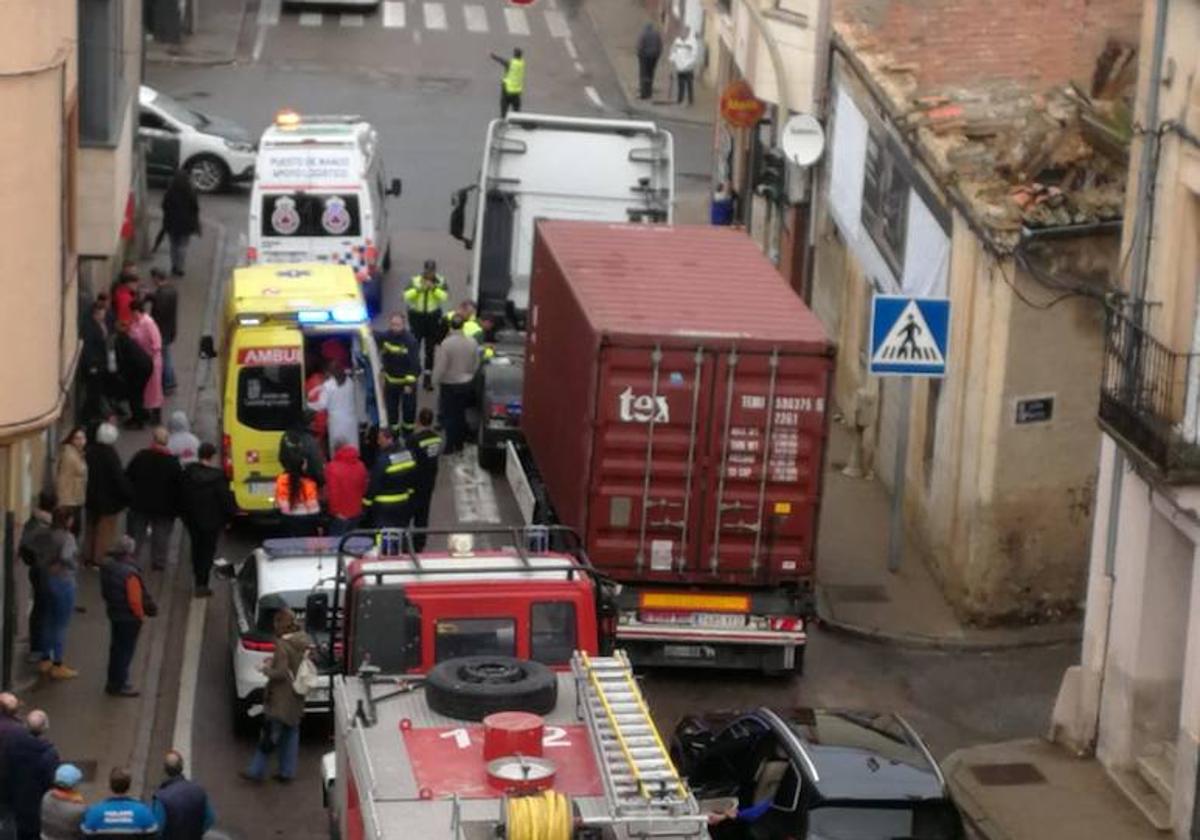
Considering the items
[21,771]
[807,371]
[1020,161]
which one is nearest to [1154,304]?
[807,371]

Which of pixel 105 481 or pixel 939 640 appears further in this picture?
pixel 939 640

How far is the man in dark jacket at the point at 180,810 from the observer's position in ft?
56.4

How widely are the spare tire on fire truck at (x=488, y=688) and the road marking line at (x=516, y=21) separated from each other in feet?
139

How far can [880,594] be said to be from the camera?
26031 mm

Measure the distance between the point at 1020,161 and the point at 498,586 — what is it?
9994 mm

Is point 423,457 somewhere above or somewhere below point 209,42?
below

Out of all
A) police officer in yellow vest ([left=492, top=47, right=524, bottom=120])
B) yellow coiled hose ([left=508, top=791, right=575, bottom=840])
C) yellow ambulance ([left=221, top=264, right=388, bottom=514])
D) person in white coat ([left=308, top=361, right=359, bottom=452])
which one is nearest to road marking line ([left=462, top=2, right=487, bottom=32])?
police officer in yellow vest ([left=492, top=47, right=524, bottom=120])

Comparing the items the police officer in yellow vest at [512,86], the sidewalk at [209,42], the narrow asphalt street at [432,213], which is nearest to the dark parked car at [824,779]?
the narrow asphalt street at [432,213]

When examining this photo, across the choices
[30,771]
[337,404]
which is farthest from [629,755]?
[337,404]

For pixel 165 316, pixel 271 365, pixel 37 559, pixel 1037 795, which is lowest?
pixel 1037 795

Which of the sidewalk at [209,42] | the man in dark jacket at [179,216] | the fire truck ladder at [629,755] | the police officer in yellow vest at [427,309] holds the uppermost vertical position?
the sidewalk at [209,42]

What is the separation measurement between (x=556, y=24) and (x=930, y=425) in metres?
33.1

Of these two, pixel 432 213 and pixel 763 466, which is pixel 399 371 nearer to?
pixel 763 466

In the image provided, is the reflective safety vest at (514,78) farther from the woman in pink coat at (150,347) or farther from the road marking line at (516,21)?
the woman in pink coat at (150,347)
